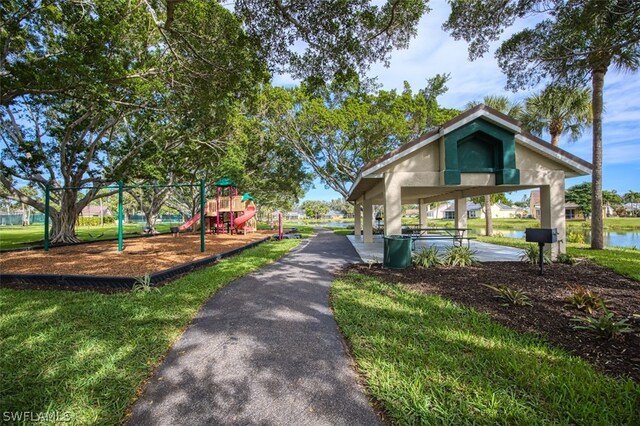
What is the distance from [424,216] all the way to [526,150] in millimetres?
12271

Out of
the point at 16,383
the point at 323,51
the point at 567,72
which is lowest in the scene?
the point at 16,383

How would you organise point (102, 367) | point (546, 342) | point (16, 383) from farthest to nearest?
1. point (546, 342)
2. point (102, 367)
3. point (16, 383)

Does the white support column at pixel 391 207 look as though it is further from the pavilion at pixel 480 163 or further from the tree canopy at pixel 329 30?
the tree canopy at pixel 329 30

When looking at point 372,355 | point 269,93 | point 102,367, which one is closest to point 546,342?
point 372,355

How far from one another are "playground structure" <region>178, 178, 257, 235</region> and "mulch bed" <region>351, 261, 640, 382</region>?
43.4 feet

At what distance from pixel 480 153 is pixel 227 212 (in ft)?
57.0

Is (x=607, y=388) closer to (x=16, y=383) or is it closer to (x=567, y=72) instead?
(x=16, y=383)

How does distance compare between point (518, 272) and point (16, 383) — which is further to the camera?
point (518, 272)

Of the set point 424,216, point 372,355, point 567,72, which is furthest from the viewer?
point 424,216

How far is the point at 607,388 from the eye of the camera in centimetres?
255

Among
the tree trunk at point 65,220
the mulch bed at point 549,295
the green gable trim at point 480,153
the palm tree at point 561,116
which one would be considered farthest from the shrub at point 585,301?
the tree trunk at point 65,220

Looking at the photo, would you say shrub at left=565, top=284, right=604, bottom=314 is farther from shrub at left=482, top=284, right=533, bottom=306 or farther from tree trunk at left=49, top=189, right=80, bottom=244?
tree trunk at left=49, top=189, right=80, bottom=244

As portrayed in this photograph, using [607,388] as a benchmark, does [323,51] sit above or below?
above

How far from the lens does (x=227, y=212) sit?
69.8 ft
